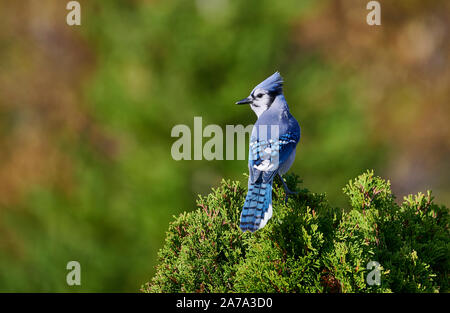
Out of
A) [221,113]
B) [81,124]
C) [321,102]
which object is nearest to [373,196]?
[221,113]

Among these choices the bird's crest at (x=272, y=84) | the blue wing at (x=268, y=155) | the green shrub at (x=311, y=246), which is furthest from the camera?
the bird's crest at (x=272, y=84)

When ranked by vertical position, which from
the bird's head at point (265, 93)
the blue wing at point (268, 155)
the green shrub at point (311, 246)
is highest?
the bird's head at point (265, 93)

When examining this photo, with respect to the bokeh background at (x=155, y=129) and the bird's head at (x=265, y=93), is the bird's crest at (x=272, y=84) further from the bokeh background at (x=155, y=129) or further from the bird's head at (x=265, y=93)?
the bokeh background at (x=155, y=129)

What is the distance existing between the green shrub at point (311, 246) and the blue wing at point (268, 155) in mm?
107

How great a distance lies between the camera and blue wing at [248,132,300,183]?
2541 mm

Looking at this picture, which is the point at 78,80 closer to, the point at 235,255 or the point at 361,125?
the point at 361,125

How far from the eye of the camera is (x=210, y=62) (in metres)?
5.04

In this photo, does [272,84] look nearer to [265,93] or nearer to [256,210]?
[265,93]

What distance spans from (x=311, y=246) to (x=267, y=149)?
678 mm

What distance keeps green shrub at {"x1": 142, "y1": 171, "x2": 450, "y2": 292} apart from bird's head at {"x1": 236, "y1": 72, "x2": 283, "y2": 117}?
25.6 inches

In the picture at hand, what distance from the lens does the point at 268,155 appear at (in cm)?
269

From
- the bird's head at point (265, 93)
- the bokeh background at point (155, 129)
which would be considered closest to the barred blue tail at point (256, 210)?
the bird's head at point (265, 93)

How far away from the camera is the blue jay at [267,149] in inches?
89.4

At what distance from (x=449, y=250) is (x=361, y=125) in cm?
323
